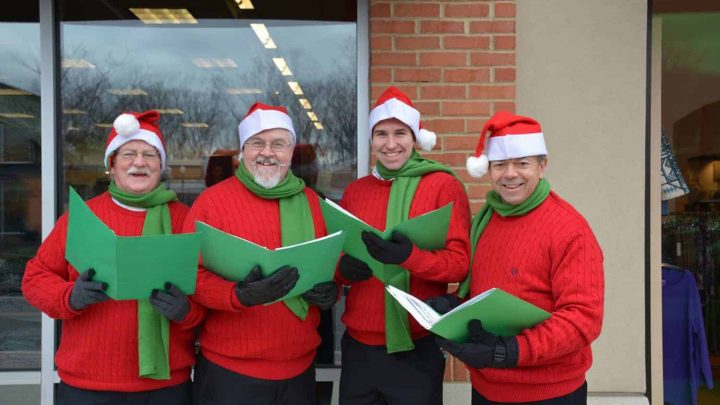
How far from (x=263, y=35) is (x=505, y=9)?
1577mm

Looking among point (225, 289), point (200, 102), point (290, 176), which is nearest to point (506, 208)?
point (290, 176)

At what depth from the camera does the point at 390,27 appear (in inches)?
143

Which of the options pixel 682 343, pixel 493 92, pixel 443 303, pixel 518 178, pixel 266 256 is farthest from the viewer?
pixel 682 343

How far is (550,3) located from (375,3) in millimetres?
1012

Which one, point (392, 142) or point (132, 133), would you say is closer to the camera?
point (132, 133)

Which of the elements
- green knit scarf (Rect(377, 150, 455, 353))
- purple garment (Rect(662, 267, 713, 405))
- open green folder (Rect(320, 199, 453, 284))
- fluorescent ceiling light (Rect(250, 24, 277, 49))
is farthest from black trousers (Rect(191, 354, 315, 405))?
purple garment (Rect(662, 267, 713, 405))

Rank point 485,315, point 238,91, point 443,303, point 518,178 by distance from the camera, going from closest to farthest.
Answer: point 485,315, point 518,178, point 443,303, point 238,91

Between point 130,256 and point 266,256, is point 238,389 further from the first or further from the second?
point 130,256

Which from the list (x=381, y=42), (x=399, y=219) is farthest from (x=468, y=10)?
(x=399, y=219)

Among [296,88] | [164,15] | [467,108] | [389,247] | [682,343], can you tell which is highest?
[164,15]

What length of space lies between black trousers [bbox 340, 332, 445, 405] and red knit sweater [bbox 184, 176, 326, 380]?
247 mm

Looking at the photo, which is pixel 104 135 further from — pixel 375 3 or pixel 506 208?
pixel 506 208

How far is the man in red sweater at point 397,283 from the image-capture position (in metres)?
2.67

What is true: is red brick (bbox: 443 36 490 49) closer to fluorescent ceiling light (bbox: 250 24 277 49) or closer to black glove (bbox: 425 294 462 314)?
fluorescent ceiling light (bbox: 250 24 277 49)
